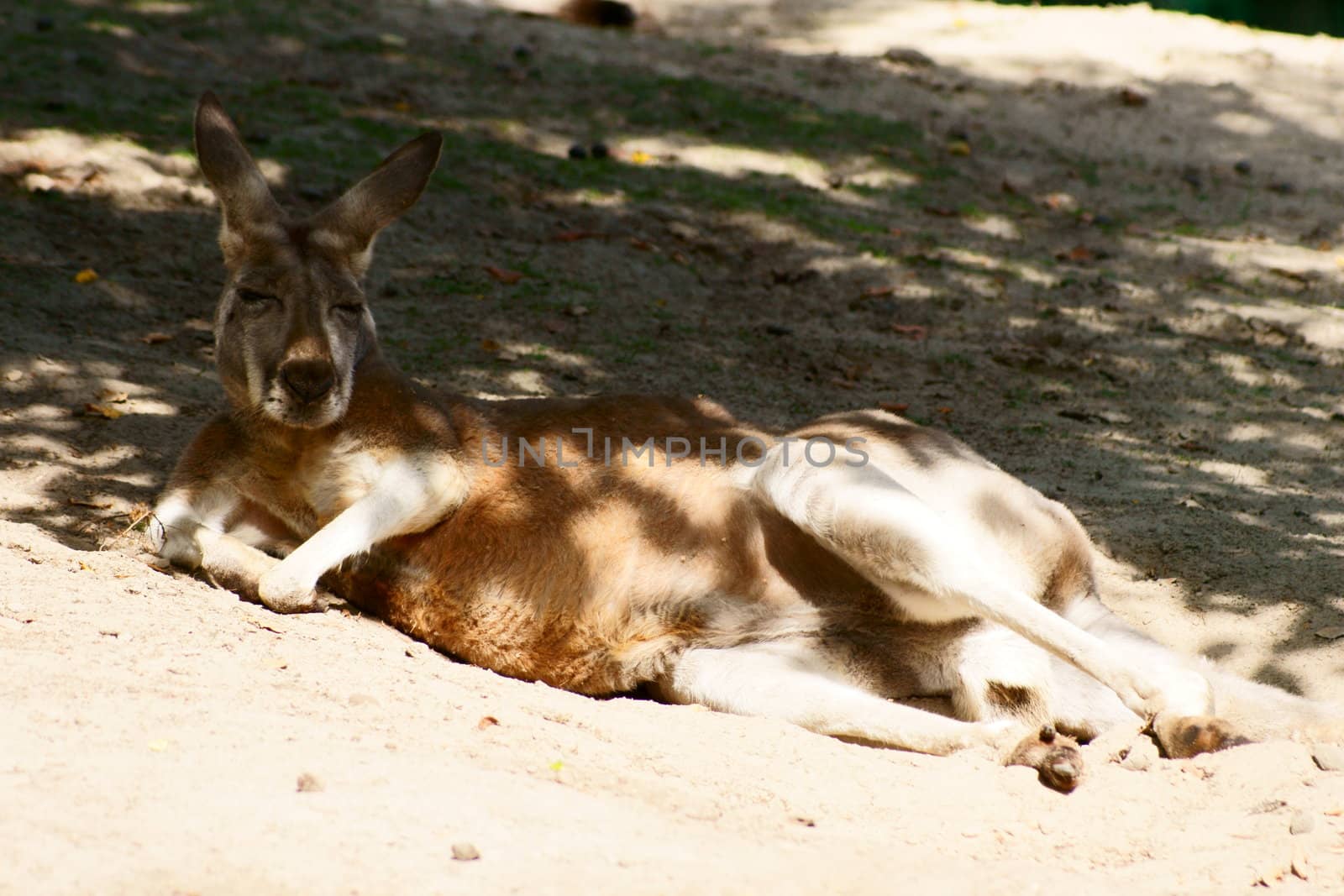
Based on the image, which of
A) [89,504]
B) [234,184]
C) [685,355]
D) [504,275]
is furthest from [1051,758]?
[504,275]

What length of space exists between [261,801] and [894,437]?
238 centimetres

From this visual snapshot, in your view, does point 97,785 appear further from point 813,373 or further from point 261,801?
point 813,373

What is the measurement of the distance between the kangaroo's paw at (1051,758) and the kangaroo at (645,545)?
0.10m

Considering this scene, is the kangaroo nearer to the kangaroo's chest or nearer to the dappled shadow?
the kangaroo's chest

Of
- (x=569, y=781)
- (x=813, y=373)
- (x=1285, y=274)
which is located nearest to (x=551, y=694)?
(x=569, y=781)

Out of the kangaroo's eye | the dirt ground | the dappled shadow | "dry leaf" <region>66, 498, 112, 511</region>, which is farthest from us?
the dappled shadow

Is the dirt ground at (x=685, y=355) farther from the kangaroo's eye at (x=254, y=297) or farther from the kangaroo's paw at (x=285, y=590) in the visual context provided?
the kangaroo's eye at (x=254, y=297)

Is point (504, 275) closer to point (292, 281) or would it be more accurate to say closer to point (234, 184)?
point (234, 184)

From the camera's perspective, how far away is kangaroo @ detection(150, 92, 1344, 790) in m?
3.59

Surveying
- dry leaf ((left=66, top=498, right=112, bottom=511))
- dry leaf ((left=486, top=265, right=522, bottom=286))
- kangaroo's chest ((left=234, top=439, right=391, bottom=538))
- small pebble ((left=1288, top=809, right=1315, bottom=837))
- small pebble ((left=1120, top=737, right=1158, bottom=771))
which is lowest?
dry leaf ((left=66, top=498, right=112, bottom=511))

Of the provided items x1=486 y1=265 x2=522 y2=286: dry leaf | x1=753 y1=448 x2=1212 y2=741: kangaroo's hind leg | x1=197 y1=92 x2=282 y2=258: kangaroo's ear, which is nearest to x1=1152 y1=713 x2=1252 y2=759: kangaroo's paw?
x1=753 y1=448 x2=1212 y2=741: kangaroo's hind leg

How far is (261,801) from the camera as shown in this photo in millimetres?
2428

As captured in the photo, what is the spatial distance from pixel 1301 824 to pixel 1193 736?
0.46 meters

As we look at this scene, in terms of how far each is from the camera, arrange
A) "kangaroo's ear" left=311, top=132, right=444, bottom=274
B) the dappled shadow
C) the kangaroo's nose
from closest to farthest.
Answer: the kangaroo's nose → "kangaroo's ear" left=311, top=132, right=444, bottom=274 → the dappled shadow
